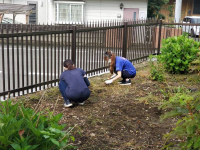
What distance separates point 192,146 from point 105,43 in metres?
5.99

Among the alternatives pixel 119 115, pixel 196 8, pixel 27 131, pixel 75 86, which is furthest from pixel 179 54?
pixel 196 8

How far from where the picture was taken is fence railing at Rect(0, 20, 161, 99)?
251 inches

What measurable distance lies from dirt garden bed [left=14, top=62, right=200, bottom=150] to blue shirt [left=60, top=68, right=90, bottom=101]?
261mm

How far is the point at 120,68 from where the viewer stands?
730 centimetres

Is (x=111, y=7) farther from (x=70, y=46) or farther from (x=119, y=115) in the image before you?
(x=119, y=115)

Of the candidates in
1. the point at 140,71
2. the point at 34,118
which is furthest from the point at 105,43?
the point at 34,118

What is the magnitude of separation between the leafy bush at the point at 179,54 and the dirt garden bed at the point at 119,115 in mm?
675

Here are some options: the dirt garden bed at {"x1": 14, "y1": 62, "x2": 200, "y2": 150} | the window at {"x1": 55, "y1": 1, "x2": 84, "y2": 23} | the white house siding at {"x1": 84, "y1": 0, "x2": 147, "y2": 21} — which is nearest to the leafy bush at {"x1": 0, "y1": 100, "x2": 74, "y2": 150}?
the dirt garden bed at {"x1": 14, "y1": 62, "x2": 200, "y2": 150}

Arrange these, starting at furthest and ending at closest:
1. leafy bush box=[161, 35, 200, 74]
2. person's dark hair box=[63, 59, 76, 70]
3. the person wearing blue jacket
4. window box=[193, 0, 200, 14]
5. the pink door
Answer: window box=[193, 0, 200, 14], the pink door, leafy bush box=[161, 35, 200, 74], the person wearing blue jacket, person's dark hair box=[63, 59, 76, 70]

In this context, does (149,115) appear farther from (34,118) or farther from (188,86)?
(34,118)

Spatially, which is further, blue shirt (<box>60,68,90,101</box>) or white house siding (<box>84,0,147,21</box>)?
white house siding (<box>84,0,147,21</box>)

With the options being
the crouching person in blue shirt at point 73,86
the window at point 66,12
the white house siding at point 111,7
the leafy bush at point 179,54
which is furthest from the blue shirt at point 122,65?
the window at point 66,12

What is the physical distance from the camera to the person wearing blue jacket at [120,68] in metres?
7.27

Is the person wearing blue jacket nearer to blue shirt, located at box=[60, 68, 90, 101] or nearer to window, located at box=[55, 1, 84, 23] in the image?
blue shirt, located at box=[60, 68, 90, 101]
